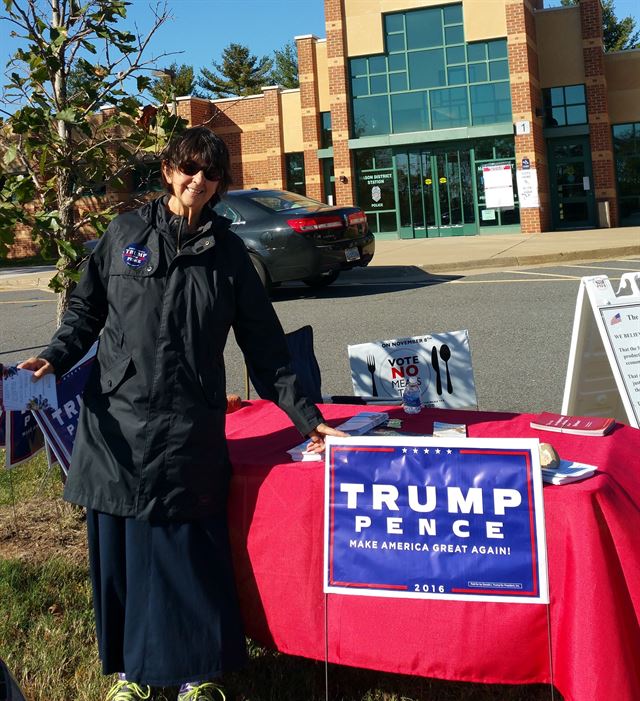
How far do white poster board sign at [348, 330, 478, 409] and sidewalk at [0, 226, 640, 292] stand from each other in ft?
36.7

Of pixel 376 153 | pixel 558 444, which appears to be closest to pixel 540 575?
pixel 558 444

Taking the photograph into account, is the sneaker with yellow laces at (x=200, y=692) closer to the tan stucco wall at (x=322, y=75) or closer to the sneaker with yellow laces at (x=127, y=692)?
the sneaker with yellow laces at (x=127, y=692)

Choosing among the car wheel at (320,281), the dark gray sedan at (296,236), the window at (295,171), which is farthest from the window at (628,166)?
the dark gray sedan at (296,236)

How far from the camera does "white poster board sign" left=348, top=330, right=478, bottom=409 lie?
4371mm

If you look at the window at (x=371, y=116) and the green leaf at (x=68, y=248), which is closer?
the green leaf at (x=68, y=248)

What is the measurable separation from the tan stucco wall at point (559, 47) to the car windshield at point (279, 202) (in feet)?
60.6

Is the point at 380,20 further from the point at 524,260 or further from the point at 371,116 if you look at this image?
the point at 524,260

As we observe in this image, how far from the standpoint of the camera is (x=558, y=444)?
3037mm

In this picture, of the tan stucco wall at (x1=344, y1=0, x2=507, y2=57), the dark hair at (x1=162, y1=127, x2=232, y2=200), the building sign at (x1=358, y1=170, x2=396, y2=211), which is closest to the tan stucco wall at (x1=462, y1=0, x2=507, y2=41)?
the tan stucco wall at (x1=344, y1=0, x2=507, y2=57)

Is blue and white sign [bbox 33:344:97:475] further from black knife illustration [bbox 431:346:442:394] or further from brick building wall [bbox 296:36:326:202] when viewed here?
brick building wall [bbox 296:36:326:202]

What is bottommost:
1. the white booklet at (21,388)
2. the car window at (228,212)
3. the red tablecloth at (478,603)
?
the red tablecloth at (478,603)

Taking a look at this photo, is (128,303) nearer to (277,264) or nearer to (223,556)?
(223,556)

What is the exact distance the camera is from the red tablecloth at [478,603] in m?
2.39

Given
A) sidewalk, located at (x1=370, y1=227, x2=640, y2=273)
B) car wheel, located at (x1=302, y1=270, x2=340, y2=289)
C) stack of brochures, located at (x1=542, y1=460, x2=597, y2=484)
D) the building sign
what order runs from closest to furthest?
stack of brochures, located at (x1=542, y1=460, x2=597, y2=484), car wheel, located at (x1=302, y1=270, x2=340, y2=289), sidewalk, located at (x1=370, y1=227, x2=640, y2=273), the building sign
